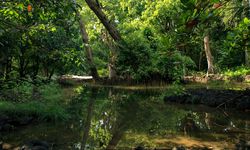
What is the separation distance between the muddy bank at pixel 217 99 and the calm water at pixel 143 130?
692mm

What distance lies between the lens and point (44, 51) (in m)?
7.88

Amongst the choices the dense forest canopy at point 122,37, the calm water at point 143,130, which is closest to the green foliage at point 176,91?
the dense forest canopy at point 122,37

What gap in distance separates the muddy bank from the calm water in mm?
692

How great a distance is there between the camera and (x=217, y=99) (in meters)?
11.9

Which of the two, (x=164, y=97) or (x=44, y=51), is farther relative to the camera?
(x=164, y=97)

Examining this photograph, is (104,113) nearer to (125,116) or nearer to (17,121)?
(125,116)

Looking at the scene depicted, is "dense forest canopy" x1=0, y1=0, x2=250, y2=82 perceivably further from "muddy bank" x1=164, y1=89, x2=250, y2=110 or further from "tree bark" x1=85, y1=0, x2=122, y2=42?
"muddy bank" x1=164, y1=89, x2=250, y2=110

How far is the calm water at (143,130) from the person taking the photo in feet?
20.3

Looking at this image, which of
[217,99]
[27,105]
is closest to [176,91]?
[217,99]

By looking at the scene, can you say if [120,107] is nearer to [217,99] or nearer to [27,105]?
[217,99]

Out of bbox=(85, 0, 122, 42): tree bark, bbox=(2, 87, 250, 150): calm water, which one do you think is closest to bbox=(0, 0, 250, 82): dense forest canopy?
bbox=(85, 0, 122, 42): tree bark

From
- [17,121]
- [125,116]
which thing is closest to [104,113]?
[125,116]

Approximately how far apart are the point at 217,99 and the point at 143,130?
5.42 meters

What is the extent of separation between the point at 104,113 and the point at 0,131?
3691mm
